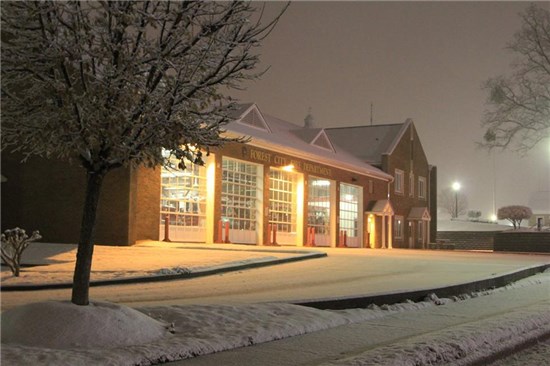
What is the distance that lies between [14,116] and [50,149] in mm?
512

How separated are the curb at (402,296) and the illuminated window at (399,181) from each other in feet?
98.8

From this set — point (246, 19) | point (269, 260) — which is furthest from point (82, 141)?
point (269, 260)

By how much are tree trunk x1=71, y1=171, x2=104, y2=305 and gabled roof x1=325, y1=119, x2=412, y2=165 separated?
37765 mm

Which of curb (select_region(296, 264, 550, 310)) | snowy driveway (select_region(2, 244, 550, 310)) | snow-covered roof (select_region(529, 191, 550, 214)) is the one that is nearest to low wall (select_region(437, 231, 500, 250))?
snowy driveway (select_region(2, 244, 550, 310))

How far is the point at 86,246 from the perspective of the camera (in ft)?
23.1

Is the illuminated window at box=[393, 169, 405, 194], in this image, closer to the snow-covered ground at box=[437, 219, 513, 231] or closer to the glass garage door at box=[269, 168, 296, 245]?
the glass garage door at box=[269, 168, 296, 245]

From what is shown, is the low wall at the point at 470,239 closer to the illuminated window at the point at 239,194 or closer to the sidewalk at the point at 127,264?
the illuminated window at the point at 239,194

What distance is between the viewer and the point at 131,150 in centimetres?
683

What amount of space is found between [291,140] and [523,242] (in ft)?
43.3

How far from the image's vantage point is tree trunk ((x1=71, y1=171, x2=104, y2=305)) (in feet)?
22.8

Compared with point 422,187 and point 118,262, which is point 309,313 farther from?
point 422,187

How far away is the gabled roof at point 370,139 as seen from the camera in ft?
146

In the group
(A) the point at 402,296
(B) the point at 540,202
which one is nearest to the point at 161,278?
(A) the point at 402,296

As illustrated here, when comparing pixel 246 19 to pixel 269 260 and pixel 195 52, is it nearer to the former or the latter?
pixel 195 52
